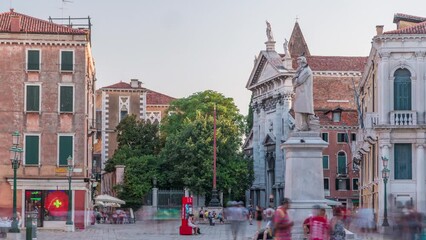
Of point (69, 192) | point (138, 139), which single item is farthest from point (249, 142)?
point (69, 192)

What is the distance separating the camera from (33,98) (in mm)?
58031

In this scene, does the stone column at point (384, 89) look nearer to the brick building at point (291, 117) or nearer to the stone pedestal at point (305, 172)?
the stone pedestal at point (305, 172)

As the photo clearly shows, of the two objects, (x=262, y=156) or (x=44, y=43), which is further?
(x=262, y=156)

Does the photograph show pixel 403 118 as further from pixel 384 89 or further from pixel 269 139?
pixel 269 139

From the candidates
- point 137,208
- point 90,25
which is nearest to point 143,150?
point 137,208

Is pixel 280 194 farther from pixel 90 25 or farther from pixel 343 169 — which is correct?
pixel 90 25

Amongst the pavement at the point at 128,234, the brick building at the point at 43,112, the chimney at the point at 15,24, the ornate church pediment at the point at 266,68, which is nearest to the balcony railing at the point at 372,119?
the pavement at the point at 128,234

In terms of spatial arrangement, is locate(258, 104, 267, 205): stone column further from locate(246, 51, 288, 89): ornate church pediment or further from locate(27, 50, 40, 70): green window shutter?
locate(27, 50, 40, 70): green window shutter

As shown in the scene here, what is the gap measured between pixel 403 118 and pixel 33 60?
2100 cm

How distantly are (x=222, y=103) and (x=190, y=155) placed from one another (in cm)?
1491

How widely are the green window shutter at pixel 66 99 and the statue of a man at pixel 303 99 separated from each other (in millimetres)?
25581

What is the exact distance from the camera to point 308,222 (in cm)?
2598

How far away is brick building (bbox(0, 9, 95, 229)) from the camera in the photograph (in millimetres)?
57656

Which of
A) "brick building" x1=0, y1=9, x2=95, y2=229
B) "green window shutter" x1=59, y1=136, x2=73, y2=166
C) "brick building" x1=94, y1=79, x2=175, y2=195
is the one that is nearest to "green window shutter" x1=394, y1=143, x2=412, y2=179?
"brick building" x1=0, y1=9, x2=95, y2=229
